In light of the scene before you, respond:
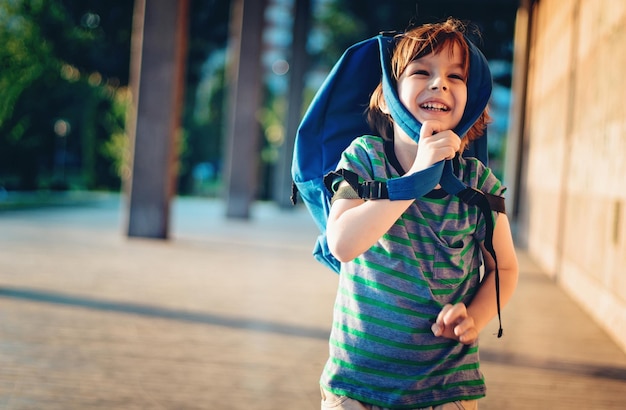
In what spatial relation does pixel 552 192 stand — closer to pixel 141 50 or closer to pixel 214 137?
pixel 141 50

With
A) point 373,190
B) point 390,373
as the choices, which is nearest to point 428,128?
point 373,190

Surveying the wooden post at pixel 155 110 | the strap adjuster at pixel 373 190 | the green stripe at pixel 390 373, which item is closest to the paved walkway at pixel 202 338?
the wooden post at pixel 155 110

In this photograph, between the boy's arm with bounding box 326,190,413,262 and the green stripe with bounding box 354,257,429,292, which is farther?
the green stripe with bounding box 354,257,429,292

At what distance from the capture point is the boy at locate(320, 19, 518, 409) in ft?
5.33

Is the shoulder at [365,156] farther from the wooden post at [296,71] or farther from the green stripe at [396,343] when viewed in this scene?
the wooden post at [296,71]

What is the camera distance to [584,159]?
7289mm

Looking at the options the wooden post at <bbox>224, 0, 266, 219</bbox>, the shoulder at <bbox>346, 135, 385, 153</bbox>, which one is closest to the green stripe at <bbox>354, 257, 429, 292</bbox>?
the shoulder at <bbox>346, 135, 385, 153</bbox>

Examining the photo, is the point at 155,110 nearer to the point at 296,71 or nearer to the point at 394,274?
the point at 394,274

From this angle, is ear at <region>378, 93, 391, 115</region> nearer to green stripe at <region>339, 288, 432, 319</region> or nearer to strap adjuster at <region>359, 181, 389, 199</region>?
strap adjuster at <region>359, 181, 389, 199</region>

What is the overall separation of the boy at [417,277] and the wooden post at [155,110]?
29.3 feet

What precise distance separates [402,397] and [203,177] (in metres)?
32.8

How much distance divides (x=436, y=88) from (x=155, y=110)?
9.10 metres

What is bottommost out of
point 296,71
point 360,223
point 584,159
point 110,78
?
point 360,223

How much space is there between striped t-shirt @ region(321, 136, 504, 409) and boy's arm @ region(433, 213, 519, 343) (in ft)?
0.12
